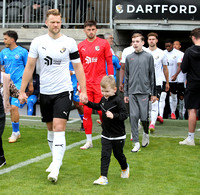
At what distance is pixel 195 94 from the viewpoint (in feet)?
27.0

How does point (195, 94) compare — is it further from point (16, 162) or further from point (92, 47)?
point (16, 162)

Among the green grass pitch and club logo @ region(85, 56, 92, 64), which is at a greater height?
club logo @ region(85, 56, 92, 64)

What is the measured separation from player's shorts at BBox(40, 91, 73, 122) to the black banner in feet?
29.4

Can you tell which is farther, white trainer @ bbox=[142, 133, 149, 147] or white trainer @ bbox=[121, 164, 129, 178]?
white trainer @ bbox=[142, 133, 149, 147]

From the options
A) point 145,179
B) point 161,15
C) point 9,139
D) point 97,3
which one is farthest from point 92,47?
point 97,3

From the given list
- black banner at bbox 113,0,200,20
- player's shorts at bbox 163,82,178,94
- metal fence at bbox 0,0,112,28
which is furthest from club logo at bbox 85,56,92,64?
metal fence at bbox 0,0,112,28

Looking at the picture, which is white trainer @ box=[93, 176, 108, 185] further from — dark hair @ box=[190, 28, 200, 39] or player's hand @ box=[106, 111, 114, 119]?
dark hair @ box=[190, 28, 200, 39]

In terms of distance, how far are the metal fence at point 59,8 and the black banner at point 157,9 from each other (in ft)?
2.85

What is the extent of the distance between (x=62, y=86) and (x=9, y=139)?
10.6ft

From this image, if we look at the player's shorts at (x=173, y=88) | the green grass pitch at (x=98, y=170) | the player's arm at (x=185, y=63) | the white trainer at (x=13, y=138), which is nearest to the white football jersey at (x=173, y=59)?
the player's shorts at (x=173, y=88)

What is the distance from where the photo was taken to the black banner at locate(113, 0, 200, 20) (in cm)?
1395

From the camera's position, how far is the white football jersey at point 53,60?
5.68m

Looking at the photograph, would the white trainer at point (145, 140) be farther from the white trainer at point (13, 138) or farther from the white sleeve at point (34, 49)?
the white sleeve at point (34, 49)

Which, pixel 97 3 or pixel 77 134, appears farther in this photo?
pixel 97 3
